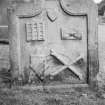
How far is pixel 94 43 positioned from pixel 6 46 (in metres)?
3.53

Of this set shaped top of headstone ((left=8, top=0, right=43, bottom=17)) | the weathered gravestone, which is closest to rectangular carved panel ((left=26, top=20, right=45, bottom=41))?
the weathered gravestone

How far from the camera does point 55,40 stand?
11.8ft

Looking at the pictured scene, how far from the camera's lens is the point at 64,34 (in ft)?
11.7

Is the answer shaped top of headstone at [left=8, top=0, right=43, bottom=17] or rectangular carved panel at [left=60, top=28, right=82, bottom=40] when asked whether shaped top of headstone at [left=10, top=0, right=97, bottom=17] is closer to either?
shaped top of headstone at [left=8, top=0, right=43, bottom=17]

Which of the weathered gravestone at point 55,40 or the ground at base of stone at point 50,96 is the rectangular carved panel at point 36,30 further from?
the ground at base of stone at point 50,96

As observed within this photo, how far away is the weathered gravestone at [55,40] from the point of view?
3.53 metres

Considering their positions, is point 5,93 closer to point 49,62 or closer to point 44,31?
point 49,62

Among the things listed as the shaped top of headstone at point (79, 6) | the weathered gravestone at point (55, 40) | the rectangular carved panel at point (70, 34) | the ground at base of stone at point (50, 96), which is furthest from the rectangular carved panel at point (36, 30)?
the ground at base of stone at point (50, 96)

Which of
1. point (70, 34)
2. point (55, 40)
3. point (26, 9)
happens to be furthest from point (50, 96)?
point (26, 9)

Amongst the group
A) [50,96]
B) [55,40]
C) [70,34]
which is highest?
[70,34]

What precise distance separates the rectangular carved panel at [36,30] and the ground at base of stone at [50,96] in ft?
3.17

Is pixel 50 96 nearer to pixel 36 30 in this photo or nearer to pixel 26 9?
pixel 36 30

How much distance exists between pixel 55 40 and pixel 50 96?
1028 mm

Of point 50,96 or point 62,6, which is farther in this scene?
point 62,6
